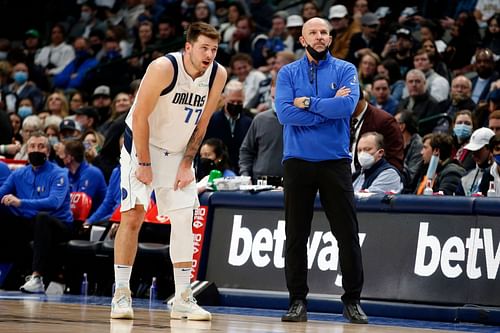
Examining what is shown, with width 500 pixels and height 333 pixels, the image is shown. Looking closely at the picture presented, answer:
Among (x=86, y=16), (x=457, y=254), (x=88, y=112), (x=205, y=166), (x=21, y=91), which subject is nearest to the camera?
(x=457, y=254)

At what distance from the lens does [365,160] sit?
10445 mm

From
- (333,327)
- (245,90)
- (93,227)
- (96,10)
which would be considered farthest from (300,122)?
(96,10)

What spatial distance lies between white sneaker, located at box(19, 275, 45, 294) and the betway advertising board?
7.11 feet

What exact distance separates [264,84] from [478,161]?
519 centimetres

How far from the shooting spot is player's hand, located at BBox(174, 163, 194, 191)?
321 inches

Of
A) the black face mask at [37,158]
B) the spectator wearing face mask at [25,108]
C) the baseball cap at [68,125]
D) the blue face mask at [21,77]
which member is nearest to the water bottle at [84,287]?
the black face mask at [37,158]

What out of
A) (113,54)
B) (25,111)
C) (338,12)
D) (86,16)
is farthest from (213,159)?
(86,16)

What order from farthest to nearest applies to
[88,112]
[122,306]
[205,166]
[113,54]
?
[113,54] → [88,112] → [205,166] → [122,306]

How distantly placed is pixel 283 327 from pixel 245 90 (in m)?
8.17

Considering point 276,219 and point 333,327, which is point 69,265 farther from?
point 333,327

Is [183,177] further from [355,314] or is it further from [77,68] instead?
[77,68]

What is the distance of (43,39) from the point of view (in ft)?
74.2

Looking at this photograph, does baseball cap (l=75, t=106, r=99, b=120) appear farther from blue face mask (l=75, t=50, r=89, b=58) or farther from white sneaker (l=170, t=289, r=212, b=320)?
white sneaker (l=170, t=289, r=212, b=320)

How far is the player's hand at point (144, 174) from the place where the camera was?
7977mm
